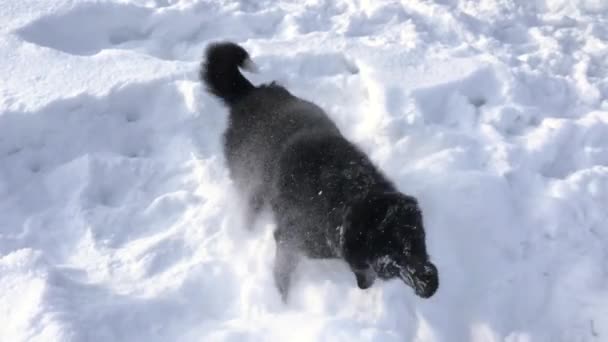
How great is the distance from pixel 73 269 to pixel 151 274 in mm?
484

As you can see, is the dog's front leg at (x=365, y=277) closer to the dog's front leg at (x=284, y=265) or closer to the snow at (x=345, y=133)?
the snow at (x=345, y=133)

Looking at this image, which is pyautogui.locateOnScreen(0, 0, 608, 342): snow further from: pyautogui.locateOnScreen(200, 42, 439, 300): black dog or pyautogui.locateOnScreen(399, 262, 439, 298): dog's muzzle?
pyautogui.locateOnScreen(399, 262, 439, 298): dog's muzzle

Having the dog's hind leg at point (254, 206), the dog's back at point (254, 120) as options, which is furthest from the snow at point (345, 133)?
the dog's back at point (254, 120)

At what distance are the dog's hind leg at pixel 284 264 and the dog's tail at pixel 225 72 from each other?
1224 mm

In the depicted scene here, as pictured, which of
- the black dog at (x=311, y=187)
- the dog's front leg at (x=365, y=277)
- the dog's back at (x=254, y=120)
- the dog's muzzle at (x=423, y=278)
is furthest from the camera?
the dog's back at (x=254, y=120)

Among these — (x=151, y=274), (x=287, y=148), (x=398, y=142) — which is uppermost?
(x=287, y=148)

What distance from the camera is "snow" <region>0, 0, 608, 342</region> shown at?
266cm

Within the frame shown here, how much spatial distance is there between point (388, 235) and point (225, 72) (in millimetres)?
1841

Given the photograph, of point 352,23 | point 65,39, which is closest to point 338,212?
point 352,23

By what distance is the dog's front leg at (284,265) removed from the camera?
2859 millimetres

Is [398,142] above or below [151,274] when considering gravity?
above

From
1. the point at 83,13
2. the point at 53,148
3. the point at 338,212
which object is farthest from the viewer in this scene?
the point at 83,13

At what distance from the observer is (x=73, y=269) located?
295cm

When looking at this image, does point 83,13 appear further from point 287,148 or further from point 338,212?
point 338,212
